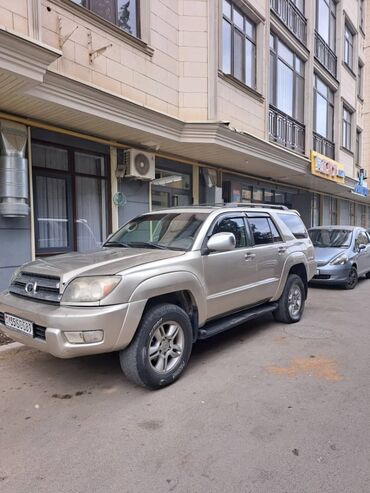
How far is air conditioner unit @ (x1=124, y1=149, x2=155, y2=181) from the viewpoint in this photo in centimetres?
843

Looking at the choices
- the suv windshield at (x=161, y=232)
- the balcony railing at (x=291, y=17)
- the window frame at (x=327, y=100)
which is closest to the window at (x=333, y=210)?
the window frame at (x=327, y=100)

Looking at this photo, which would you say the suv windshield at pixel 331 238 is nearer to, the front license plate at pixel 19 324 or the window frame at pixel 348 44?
the front license plate at pixel 19 324

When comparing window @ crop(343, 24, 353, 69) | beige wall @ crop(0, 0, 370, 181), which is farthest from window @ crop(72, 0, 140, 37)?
window @ crop(343, 24, 353, 69)

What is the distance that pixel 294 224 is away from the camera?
22.5ft

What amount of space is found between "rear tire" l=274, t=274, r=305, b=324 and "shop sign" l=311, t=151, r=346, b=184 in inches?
326

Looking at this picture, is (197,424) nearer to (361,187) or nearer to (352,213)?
(361,187)

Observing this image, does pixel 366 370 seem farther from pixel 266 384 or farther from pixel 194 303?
pixel 194 303

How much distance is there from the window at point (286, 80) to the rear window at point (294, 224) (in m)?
6.82

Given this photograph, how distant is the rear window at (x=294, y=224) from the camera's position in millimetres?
6630

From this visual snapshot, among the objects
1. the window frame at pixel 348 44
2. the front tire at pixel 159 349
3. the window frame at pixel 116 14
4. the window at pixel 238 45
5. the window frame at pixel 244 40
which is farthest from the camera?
the window frame at pixel 348 44

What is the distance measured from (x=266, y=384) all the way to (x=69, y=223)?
5479mm

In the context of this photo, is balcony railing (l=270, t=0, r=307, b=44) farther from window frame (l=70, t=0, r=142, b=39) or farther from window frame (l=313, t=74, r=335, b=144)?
window frame (l=70, t=0, r=142, b=39)

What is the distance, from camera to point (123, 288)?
3477mm

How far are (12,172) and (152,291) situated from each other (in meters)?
4.05
